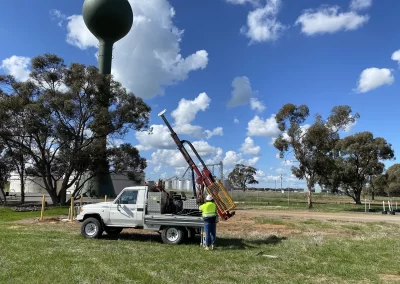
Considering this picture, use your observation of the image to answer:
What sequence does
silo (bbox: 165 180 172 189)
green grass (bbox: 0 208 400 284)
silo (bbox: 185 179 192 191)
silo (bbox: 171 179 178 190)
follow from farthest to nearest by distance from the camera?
1. silo (bbox: 171 179 178 190)
2. silo (bbox: 185 179 192 191)
3. silo (bbox: 165 180 172 189)
4. green grass (bbox: 0 208 400 284)

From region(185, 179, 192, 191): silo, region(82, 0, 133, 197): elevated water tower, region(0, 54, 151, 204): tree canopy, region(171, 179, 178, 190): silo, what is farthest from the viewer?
region(82, 0, 133, 197): elevated water tower

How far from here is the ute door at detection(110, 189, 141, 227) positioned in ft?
49.3

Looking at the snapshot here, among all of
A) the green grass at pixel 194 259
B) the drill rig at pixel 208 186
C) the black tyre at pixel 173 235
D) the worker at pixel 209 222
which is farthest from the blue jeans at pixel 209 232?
the drill rig at pixel 208 186

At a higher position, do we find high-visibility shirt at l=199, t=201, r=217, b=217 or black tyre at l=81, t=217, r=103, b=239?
high-visibility shirt at l=199, t=201, r=217, b=217

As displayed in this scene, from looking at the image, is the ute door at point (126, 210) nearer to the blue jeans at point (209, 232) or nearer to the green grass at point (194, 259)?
the green grass at point (194, 259)

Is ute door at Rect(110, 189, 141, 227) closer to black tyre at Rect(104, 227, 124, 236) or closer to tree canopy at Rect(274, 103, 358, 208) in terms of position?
black tyre at Rect(104, 227, 124, 236)

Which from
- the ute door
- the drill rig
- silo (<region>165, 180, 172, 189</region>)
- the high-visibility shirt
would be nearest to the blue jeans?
the high-visibility shirt

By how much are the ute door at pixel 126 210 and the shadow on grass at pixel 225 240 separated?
3.03 feet

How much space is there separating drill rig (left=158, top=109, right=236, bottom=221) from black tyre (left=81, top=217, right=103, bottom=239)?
4019 millimetres

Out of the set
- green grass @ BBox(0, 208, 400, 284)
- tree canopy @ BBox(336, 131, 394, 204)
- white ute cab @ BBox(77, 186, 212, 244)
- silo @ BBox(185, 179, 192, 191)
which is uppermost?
tree canopy @ BBox(336, 131, 394, 204)

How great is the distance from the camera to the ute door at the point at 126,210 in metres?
15.0

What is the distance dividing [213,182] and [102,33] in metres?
40.2

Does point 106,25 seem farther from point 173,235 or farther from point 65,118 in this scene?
point 173,235

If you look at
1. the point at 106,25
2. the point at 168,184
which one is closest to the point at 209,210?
the point at 168,184
